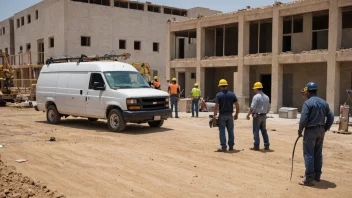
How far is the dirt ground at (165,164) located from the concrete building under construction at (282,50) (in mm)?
8377

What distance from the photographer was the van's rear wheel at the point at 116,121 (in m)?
12.4

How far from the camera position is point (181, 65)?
28.9 metres

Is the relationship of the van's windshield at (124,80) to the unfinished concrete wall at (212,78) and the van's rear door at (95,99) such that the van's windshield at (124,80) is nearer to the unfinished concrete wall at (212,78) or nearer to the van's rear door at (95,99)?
the van's rear door at (95,99)

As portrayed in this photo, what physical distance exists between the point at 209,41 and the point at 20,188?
80.7ft

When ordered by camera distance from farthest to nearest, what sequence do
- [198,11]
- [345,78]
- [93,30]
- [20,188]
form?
[198,11]
[93,30]
[345,78]
[20,188]

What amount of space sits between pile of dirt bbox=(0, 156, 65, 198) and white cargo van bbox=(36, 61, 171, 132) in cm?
587

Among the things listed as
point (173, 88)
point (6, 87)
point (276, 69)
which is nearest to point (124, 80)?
point (173, 88)

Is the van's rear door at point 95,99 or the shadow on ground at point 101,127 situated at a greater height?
the van's rear door at point 95,99

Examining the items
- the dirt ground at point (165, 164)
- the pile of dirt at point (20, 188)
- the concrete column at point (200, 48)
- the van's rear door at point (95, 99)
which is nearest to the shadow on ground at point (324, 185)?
the dirt ground at point (165, 164)

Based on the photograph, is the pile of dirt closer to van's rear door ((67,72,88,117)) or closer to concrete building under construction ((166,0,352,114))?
van's rear door ((67,72,88,117))

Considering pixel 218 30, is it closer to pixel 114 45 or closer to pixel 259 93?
pixel 114 45

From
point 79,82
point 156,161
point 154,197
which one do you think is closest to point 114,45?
point 79,82

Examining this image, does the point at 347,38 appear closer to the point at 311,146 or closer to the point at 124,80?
the point at 124,80

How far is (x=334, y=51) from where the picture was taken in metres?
19.5
